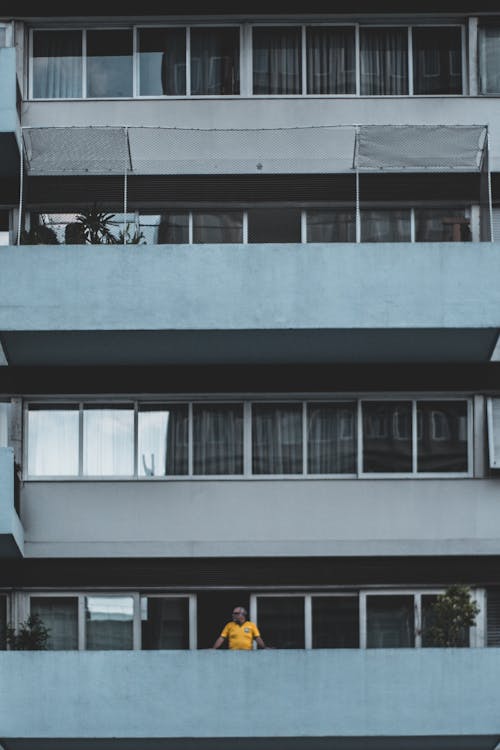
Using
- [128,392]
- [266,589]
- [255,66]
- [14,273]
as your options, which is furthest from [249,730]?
[255,66]

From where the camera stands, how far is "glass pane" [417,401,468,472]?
2398 cm

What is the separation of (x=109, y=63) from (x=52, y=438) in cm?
593

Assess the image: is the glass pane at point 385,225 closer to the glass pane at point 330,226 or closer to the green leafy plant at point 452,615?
the glass pane at point 330,226

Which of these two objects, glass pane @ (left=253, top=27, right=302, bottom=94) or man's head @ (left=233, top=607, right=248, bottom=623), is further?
glass pane @ (left=253, top=27, right=302, bottom=94)

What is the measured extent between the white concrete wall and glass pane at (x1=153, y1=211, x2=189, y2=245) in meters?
3.71

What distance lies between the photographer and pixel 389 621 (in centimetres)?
2369

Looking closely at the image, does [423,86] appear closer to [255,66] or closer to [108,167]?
[255,66]

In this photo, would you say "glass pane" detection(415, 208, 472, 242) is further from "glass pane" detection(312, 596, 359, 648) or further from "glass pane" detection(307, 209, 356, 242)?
"glass pane" detection(312, 596, 359, 648)

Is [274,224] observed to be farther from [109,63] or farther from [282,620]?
[282,620]

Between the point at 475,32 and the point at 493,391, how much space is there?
556 cm

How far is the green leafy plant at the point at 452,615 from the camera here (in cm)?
2252

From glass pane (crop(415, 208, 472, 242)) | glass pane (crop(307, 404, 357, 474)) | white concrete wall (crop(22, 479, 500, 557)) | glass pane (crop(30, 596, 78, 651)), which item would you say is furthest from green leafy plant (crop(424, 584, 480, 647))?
glass pane (crop(415, 208, 472, 242))

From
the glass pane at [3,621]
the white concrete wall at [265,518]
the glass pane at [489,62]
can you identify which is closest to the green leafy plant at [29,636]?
the glass pane at [3,621]

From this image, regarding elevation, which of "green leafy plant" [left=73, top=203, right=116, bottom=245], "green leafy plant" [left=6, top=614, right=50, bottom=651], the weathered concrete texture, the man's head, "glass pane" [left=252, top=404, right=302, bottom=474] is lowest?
the weathered concrete texture
